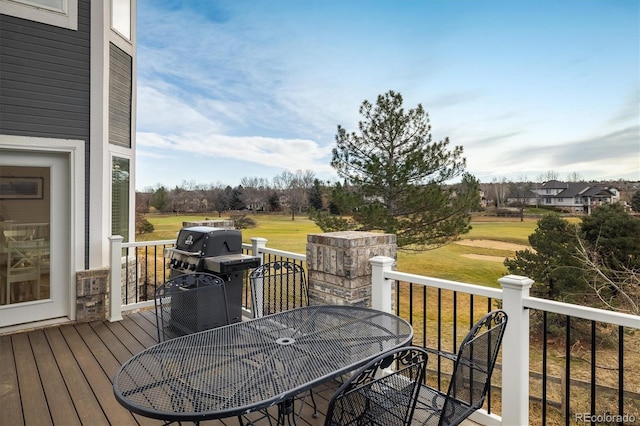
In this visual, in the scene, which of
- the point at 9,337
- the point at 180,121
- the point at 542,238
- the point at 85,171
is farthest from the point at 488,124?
the point at 9,337

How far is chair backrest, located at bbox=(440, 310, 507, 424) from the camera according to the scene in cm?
160

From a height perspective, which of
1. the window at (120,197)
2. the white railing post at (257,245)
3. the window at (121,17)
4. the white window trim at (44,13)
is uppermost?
the window at (121,17)

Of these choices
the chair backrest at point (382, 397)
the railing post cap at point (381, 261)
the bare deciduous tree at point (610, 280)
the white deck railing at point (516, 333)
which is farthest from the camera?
the bare deciduous tree at point (610, 280)

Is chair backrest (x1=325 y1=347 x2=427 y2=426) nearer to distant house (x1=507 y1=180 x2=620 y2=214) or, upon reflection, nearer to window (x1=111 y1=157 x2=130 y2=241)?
window (x1=111 y1=157 x2=130 y2=241)

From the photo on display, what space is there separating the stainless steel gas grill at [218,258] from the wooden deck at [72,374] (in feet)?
2.80

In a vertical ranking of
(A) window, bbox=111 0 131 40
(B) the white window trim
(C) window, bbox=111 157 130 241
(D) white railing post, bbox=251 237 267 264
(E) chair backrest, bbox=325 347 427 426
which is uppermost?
(A) window, bbox=111 0 131 40

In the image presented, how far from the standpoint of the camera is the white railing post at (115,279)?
4234 millimetres

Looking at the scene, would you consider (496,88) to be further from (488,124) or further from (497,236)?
(497,236)

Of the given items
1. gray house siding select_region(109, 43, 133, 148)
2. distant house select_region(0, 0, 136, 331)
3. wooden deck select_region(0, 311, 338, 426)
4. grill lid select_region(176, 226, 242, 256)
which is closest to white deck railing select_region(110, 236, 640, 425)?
wooden deck select_region(0, 311, 338, 426)

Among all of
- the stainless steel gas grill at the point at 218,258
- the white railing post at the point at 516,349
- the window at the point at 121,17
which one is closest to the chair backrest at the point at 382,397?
the white railing post at the point at 516,349

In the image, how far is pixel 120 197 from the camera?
4910mm

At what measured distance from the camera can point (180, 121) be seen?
12.8m

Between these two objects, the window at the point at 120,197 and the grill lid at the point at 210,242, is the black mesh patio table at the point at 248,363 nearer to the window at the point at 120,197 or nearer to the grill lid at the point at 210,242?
the grill lid at the point at 210,242

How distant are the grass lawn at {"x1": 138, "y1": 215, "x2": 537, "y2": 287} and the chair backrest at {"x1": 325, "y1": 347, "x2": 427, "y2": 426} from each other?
5661mm
